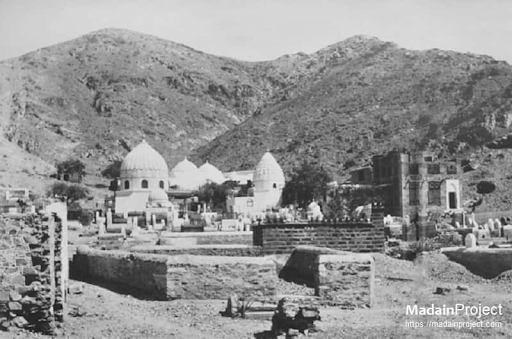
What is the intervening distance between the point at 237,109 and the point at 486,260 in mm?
115966

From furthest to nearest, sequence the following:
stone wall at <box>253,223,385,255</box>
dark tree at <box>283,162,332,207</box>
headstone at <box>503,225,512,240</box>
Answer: dark tree at <box>283,162,332,207</box>
headstone at <box>503,225,512,240</box>
stone wall at <box>253,223,385,255</box>

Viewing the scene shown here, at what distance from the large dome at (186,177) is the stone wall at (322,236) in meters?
47.6

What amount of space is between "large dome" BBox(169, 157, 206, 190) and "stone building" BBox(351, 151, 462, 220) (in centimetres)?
1417

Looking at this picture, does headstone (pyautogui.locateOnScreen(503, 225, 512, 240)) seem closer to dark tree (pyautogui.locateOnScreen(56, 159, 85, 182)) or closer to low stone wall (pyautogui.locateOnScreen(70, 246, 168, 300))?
low stone wall (pyautogui.locateOnScreen(70, 246, 168, 300))

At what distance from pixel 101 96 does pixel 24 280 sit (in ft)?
332

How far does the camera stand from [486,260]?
14656 mm

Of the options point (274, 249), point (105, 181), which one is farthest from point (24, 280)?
point (105, 181)

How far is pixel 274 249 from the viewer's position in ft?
50.5

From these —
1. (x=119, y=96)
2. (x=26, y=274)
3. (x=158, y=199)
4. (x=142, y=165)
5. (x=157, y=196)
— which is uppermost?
(x=119, y=96)

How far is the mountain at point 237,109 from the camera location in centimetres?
8006

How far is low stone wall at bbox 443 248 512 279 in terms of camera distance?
14.3 meters

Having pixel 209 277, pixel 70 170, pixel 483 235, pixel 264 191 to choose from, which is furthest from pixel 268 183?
pixel 209 277

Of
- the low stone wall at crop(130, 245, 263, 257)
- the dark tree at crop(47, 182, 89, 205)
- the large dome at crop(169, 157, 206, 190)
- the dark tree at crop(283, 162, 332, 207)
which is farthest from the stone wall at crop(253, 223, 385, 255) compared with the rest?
the large dome at crop(169, 157, 206, 190)

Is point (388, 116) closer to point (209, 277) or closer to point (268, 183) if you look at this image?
point (268, 183)
